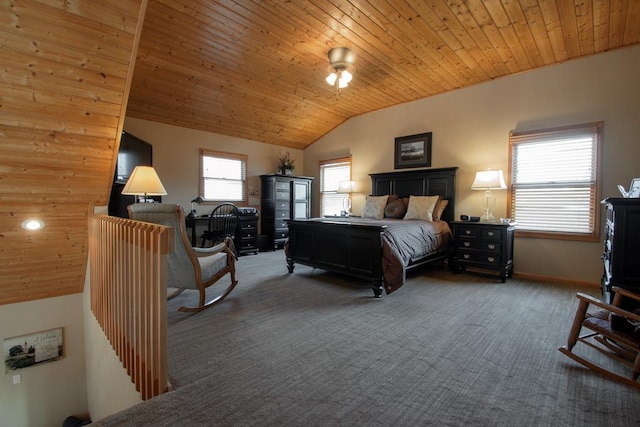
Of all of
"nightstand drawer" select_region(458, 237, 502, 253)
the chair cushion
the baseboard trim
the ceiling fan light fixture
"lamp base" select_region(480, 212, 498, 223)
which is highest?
the ceiling fan light fixture

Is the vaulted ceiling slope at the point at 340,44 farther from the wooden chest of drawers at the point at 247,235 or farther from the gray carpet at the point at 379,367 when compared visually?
the gray carpet at the point at 379,367

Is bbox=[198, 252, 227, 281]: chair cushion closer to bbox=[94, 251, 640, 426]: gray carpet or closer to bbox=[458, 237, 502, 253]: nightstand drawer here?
bbox=[94, 251, 640, 426]: gray carpet

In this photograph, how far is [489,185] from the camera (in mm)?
4070

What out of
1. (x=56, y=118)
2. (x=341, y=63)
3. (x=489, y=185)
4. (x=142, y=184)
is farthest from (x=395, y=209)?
(x=56, y=118)

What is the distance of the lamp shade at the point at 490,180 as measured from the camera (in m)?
4.04

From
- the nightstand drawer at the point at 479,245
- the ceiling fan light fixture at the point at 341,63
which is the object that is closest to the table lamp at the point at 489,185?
the nightstand drawer at the point at 479,245

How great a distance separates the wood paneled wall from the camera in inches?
77.7

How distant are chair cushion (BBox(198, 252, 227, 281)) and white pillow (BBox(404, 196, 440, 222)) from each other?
9.62ft

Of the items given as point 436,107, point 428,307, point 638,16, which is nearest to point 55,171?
point 428,307

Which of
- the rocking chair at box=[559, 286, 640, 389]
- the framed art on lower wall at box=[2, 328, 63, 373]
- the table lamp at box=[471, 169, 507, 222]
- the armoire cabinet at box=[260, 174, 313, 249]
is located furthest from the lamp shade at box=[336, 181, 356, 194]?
the framed art on lower wall at box=[2, 328, 63, 373]

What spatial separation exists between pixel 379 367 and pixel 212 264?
1906 millimetres

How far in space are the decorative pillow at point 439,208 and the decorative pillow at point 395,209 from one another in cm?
49

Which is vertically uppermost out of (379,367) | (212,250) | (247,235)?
(212,250)

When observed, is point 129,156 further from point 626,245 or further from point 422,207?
point 626,245
